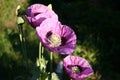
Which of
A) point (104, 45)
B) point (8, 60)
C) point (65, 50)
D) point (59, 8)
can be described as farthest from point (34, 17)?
point (59, 8)

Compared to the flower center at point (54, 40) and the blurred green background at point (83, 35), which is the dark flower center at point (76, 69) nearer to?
the flower center at point (54, 40)

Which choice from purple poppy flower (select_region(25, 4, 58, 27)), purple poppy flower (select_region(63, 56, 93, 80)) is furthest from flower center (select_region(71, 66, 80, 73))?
purple poppy flower (select_region(25, 4, 58, 27))

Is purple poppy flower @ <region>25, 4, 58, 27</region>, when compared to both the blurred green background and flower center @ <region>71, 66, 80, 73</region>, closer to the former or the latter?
flower center @ <region>71, 66, 80, 73</region>

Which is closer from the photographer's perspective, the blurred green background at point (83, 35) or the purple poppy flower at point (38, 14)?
the purple poppy flower at point (38, 14)

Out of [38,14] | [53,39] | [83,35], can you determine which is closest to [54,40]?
[53,39]

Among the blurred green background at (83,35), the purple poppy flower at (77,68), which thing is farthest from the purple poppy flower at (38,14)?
the blurred green background at (83,35)

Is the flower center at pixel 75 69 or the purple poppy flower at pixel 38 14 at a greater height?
the purple poppy flower at pixel 38 14
